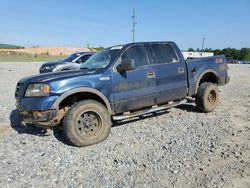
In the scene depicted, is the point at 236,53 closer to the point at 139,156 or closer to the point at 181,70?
the point at 181,70

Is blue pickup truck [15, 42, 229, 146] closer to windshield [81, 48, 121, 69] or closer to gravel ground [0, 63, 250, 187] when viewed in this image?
windshield [81, 48, 121, 69]

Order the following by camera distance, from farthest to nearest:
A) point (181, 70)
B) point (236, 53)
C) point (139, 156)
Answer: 1. point (236, 53)
2. point (181, 70)
3. point (139, 156)

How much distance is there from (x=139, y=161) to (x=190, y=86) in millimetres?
3167

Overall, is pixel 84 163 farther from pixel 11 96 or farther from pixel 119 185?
pixel 11 96

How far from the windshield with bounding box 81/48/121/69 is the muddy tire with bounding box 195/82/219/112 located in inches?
105

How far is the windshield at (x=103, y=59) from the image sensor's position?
5646mm

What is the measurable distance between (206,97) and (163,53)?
1749 millimetres

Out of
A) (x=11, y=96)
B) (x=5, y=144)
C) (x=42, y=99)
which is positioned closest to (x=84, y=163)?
(x=42, y=99)

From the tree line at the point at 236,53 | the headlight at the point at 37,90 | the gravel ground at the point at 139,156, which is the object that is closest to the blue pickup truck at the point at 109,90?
the headlight at the point at 37,90

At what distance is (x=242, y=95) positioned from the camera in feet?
33.0

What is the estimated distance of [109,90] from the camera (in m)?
5.28

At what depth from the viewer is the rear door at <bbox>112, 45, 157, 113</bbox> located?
5414mm

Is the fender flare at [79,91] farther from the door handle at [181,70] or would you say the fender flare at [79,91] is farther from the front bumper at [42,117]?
the door handle at [181,70]

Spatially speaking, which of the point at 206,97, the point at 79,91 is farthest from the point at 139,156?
the point at 206,97
